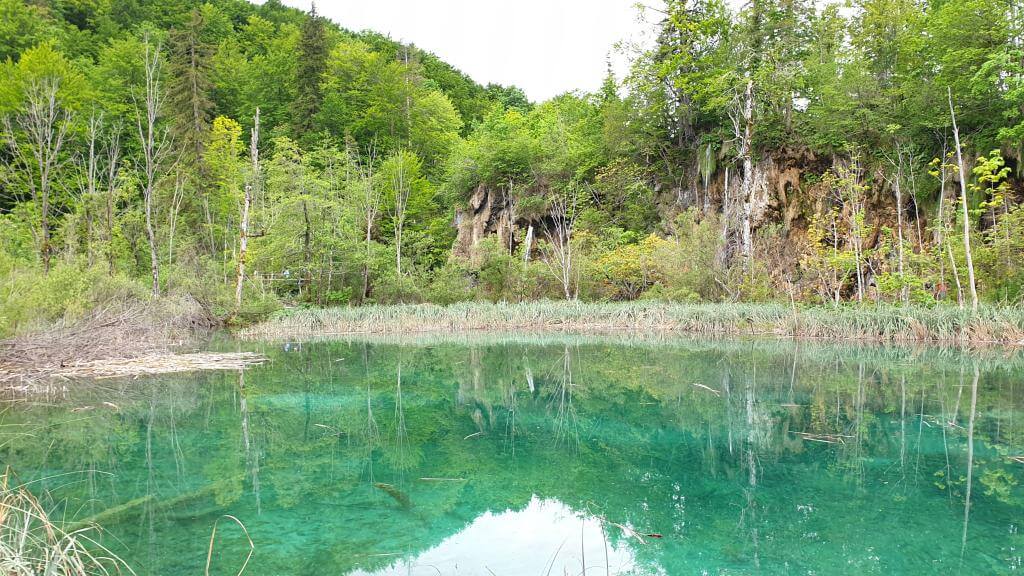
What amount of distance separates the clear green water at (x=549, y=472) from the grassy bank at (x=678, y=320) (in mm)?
3817

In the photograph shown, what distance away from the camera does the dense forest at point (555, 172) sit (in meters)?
15.5

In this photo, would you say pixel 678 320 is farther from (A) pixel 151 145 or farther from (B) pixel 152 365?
(A) pixel 151 145

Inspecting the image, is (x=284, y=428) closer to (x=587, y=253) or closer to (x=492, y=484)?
(x=492, y=484)

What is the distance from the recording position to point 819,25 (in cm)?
2166

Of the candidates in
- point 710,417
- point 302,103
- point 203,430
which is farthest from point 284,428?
point 302,103

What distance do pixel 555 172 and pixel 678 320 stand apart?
11499 millimetres

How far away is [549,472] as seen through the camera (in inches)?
178

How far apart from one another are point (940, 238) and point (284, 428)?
1665 centimetres

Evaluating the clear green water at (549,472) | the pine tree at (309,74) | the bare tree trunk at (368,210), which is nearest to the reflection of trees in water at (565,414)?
the clear green water at (549,472)

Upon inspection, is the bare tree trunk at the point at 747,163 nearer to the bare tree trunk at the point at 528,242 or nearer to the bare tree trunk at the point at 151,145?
the bare tree trunk at the point at 528,242

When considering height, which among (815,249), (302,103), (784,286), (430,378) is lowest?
(430,378)

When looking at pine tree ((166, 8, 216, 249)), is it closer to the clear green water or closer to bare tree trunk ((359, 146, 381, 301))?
bare tree trunk ((359, 146, 381, 301))

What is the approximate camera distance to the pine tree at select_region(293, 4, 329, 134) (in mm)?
28344

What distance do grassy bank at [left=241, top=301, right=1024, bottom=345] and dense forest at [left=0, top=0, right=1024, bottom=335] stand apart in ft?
3.52
